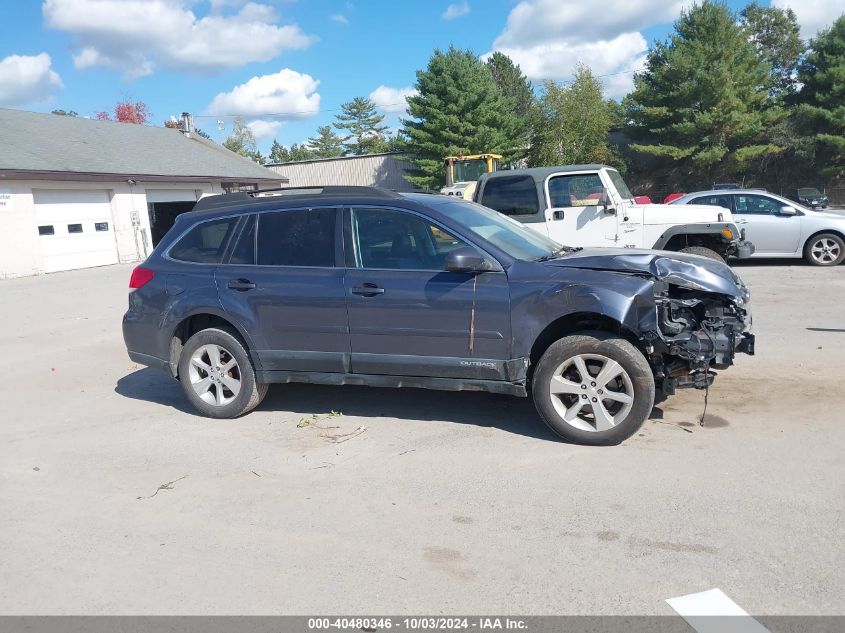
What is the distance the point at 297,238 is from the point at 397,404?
5.54ft

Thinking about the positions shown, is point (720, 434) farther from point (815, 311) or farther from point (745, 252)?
point (745, 252)

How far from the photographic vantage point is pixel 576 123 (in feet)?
137

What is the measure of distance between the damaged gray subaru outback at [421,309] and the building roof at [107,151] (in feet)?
57.0

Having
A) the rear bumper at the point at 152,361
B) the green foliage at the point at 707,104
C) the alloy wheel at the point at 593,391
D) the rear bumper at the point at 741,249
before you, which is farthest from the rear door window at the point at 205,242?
the green foliage at the point at 707,104

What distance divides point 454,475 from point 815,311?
22.2ft

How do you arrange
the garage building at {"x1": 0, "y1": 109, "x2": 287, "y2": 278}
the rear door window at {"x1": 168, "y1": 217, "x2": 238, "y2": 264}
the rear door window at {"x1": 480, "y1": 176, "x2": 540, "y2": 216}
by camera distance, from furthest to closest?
1. the garage building at {"x1": 0, "y1": 109, "x2": 287, "y2": 278}
2. the rear door window at {"x1": 480, "y1": 176, "x2": 540, "y2": 216}
3. the rear door window at {"x1": 168, "y1": 217, "x2": 238, "y2": 264}

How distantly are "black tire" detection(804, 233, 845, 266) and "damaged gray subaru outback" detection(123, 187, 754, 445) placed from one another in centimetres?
911

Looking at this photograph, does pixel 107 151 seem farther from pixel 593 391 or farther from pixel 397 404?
pixel 593 391

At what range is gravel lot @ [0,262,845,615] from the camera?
334 centimetres

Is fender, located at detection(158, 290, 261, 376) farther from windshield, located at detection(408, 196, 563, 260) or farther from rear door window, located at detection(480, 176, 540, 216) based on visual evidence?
rear door window, located at detection(480, 176, 540, 216)

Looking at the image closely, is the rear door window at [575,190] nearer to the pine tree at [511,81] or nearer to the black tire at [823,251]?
the black tire at [823,251]

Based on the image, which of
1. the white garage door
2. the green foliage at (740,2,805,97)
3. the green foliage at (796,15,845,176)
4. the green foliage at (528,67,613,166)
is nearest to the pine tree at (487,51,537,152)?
the green foliage at (528,67,613,166)

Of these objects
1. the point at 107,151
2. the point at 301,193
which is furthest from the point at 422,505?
the point at 107,151

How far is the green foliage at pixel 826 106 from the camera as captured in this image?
33.7m
